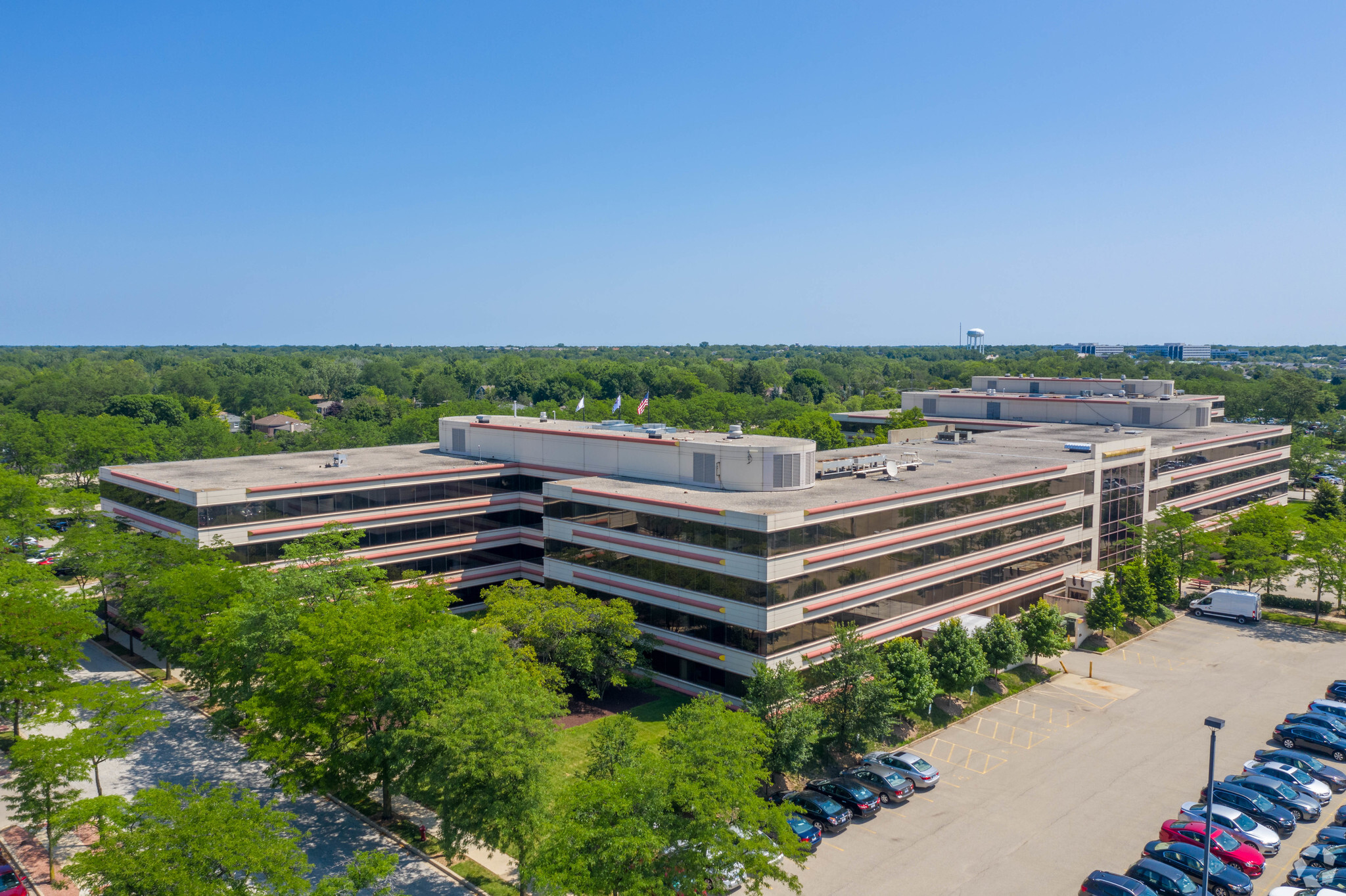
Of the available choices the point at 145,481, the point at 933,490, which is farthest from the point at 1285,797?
the point at 145,481

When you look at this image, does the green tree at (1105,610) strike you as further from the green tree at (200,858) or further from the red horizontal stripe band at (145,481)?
the red horizontal stripe band at (145,481)

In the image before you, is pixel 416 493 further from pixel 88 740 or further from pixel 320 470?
pixel 88 740

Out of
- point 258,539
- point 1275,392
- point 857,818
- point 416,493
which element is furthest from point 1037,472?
point 1275,392

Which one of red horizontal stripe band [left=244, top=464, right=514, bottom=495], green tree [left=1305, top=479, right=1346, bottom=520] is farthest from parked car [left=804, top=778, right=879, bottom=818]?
green tree [left=1305, top=479, right=1346, bottom=520]

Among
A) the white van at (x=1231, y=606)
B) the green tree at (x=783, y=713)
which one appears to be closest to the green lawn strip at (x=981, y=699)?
the green tree at (x=783, y=713)

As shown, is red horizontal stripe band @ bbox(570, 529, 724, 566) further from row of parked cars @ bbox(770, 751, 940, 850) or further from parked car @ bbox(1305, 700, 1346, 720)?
parked car @ bbox(1305, 700, 1346, 720)
